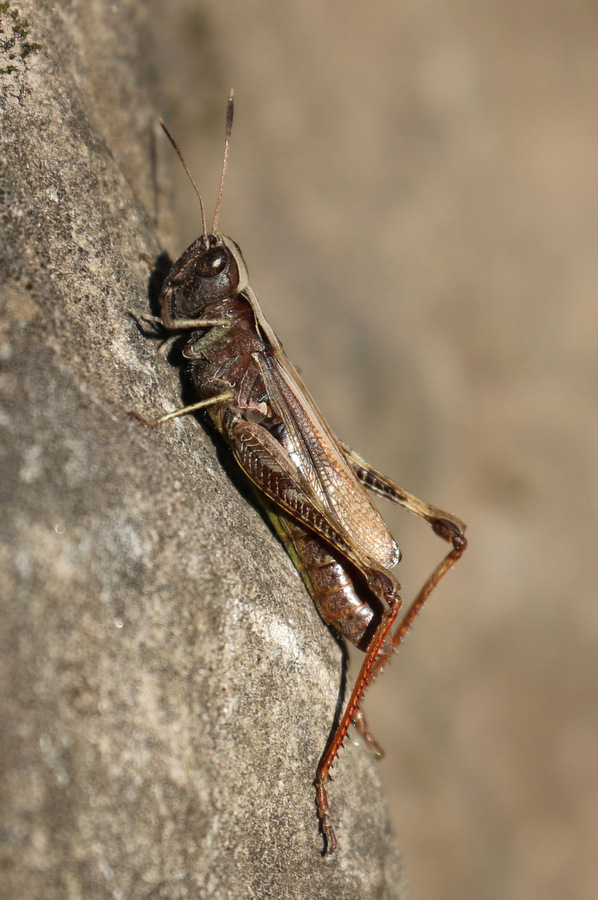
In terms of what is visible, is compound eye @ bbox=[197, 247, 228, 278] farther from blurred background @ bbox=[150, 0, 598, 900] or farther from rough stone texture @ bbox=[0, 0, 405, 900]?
blurred background @ bbox=[150, 0, 598, 900]

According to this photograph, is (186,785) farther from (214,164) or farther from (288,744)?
(214,164)

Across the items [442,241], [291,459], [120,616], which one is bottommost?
[120,616]

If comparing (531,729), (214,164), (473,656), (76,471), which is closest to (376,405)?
(473,656)

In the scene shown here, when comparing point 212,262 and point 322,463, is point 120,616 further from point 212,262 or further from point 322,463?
point 212,262

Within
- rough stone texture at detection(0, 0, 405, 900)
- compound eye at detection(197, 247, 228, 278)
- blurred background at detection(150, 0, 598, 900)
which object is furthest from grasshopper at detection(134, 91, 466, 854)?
blurred background at detection(150, 0, 598, 900)

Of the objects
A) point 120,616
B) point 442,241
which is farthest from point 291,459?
point 442,241

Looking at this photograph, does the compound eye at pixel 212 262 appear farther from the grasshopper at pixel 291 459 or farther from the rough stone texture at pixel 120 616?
the rough stone texture at pixel 120 616
